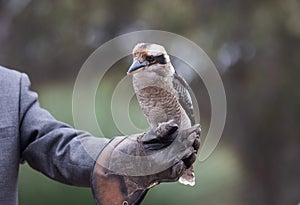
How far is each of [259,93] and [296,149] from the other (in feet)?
1.54

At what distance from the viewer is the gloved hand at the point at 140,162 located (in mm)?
1041

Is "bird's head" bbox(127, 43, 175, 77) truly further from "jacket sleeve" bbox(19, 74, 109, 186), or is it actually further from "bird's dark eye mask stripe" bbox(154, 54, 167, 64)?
"jacket sleeve" bbox(19, 74, 109, 186)

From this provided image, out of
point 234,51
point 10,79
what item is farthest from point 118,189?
point 234,51

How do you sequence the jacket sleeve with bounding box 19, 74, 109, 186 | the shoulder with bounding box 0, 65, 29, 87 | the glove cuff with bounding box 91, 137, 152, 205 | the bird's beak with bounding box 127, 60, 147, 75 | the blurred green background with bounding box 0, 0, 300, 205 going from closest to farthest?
the bird's beak with bounding box 127, 60, 147, 75 < the glove cuff with bounding box 91, 137, 152, 205 < the jacket sleeve with bounding box 19, 74, 109, 186 < the shoulder with bounding box 0, 65, 29, 87 < the blurred green background with bounding box 0, 0, 300, 205

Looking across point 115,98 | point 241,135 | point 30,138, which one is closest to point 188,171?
point 115,98

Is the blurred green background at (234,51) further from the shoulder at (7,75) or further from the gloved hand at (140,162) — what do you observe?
the gloved hand at (140,162)

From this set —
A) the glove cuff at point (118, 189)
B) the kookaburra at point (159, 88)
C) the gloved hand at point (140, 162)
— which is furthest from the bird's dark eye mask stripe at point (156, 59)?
the glove cuff at point (118, 189)

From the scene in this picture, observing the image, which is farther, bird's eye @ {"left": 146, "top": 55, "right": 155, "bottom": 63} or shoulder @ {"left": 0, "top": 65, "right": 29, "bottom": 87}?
shoulder @ {"left": 0, "top": 65, "right": 29, "bottom": 87}

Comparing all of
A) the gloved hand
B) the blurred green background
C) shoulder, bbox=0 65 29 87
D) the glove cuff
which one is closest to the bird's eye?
the gloved hand

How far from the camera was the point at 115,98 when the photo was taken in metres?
1.04

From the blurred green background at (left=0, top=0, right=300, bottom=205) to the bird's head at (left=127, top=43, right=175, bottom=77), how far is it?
3.71 meters

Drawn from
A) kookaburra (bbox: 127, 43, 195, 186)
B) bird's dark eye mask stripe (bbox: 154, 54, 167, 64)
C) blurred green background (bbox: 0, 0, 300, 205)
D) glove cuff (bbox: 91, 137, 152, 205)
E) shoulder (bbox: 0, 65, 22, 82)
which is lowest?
blurred green background (bbox: 0, 0, 300, 205)

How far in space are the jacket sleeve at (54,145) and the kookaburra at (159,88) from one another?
22 cm

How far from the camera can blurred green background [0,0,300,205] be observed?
481 cm
